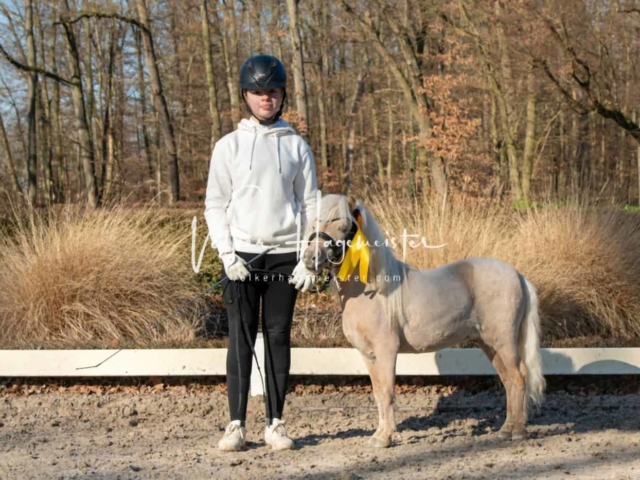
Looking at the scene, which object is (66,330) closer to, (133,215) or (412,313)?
(133,215)

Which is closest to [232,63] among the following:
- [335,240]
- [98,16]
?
[98,16]

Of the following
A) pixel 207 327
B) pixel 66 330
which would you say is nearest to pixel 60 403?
pixel 66 330

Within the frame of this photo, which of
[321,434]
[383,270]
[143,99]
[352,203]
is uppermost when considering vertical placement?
[143,99]

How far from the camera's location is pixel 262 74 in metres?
3.58

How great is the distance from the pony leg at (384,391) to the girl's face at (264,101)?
134cm

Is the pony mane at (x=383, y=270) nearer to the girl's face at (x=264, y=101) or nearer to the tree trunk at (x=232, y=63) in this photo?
the girl's face at (x=264, y=101)

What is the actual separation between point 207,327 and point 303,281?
346 centimetres

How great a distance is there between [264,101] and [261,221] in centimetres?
61

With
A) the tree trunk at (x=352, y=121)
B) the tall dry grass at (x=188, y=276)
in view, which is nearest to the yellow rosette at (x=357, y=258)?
the tall dry grass at (x=188, y=276)

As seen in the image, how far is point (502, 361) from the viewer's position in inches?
156

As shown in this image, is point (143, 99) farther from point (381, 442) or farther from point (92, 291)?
point (381, 442)

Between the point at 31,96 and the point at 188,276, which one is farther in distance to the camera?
the point at 31,96

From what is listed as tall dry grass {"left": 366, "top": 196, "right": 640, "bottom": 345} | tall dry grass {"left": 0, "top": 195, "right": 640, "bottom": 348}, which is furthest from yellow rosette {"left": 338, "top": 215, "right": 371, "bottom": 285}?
tall dry grass {"left": 366, "top": 196, "right": 640, "bottom": 345}

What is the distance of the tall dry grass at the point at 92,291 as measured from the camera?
5.88m
